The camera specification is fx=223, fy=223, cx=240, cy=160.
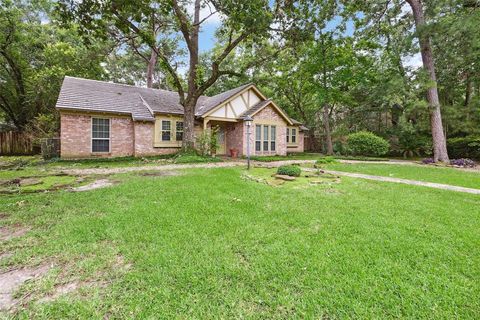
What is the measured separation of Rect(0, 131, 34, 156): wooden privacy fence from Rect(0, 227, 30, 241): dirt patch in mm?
14901

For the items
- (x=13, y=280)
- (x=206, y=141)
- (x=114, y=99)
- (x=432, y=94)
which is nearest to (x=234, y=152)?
(x=206, y=141)

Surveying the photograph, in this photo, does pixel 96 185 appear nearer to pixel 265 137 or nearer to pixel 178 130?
pixel 178 130

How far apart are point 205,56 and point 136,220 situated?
2536cm

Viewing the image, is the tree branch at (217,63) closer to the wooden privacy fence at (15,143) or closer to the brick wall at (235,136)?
the brick wall at (235,136)

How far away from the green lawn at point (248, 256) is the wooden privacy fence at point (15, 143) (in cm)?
1293

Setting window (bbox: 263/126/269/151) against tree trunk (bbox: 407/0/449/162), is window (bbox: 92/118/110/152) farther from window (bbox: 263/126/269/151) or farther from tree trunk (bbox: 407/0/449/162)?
tree trunk (bbox: 407/0/449/162)

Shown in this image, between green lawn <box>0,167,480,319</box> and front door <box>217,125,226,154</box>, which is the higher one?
front door <box>217,125,226,154</box>

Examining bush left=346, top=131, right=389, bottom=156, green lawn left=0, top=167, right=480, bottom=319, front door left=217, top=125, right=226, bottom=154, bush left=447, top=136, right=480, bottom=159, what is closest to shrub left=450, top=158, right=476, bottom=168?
bush left=447, top=136, right=480, bottom=159

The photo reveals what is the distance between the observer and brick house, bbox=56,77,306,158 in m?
11.8

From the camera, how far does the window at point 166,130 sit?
14.2m

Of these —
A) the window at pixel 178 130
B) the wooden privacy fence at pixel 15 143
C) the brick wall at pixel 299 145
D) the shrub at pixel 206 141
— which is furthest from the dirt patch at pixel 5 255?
the brick wall at pixel 299 145

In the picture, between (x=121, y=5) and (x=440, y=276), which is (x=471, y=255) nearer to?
(x=440, y=276)

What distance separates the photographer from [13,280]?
2195 mm

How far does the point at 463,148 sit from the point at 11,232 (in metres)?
21.8
